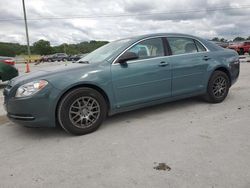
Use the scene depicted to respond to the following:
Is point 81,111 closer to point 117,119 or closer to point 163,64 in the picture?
point 117,119

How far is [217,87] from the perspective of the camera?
548cm

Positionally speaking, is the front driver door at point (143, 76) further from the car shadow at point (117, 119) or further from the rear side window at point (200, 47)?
the rear side window at point (200, 47)

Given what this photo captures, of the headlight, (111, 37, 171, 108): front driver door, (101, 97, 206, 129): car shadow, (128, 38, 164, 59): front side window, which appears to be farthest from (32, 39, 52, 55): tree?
the headlight

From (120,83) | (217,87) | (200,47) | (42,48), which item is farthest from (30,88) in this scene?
(42,48)

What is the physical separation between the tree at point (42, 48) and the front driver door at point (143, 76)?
300ft

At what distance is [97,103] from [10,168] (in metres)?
1.55

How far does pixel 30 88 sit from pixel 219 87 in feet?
12.3

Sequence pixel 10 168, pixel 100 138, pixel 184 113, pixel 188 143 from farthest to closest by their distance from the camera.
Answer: pixel 184 113, pixel 100 138, pixel 188 143, pixel 10 168

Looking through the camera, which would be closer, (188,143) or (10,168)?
(10,168)

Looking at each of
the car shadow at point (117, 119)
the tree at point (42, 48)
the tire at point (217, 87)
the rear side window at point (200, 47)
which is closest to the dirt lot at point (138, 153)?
the car shadow at point (117, 119)

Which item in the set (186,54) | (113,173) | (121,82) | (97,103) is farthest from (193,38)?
(113,173)

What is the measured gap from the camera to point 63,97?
3.87 m

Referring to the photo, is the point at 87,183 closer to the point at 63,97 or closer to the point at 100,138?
the point at 100,138

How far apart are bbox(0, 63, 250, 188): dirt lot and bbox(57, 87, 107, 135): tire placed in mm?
149
